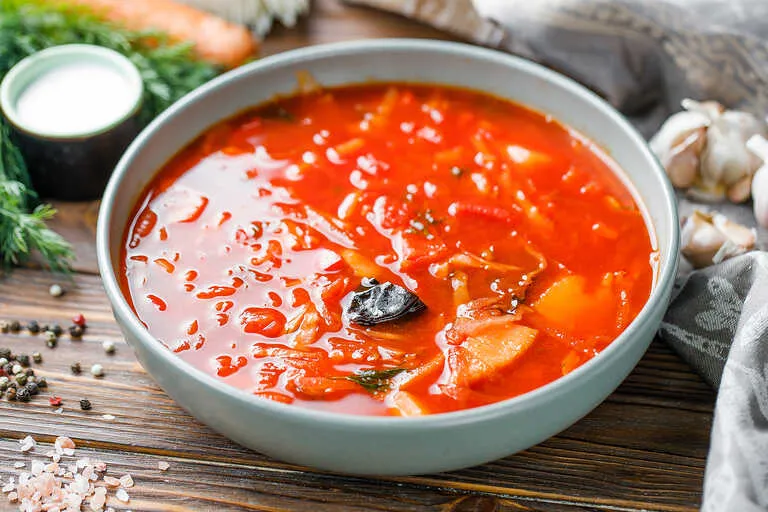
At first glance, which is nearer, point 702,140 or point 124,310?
point 124,310

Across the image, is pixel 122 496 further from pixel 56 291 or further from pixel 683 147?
pixel 683 147

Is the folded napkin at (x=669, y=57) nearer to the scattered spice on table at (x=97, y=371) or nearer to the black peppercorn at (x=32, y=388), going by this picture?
the scattered spice on table at (x=97, y=371)

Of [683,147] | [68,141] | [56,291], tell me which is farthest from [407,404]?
[68,141]

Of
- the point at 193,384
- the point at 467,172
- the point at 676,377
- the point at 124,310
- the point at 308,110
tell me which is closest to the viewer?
the point at 193,384

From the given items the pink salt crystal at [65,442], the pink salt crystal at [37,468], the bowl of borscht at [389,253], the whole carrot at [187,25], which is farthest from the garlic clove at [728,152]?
the pink salt crystal at [37,468]

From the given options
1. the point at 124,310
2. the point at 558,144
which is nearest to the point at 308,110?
the point at 558,144

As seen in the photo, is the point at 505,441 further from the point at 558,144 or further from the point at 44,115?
the point at 44,115
